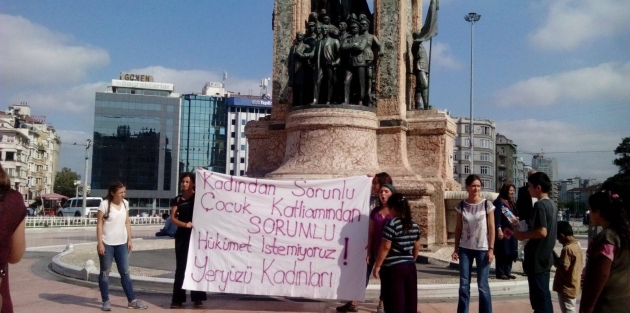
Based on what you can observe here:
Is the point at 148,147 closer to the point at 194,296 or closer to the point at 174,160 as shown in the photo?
the point at 174,160

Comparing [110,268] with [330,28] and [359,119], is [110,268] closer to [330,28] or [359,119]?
[359,119]

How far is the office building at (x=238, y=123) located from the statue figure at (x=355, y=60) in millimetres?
100516

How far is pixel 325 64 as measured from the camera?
1338 cm

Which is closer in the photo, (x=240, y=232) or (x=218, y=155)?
(x=240, y=232)

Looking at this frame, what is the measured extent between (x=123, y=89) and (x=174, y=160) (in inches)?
662

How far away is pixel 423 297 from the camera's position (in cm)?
812

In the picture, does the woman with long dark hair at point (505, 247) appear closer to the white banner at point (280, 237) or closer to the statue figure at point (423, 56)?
the white banner at point (280, 237)

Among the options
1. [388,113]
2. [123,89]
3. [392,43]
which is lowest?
[388,113]

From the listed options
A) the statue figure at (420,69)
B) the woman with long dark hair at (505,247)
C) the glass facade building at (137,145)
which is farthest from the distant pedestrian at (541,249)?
the glass facade building at (137,145)

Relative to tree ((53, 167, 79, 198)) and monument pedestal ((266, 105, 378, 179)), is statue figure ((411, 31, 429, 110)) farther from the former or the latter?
tree ((53, 167, 79, 198))

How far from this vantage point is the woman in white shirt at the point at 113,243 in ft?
24.0

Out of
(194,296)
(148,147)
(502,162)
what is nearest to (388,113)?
(194,296)

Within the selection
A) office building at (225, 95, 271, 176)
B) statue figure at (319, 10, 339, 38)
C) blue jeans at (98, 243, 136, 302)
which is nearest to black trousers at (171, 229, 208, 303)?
blue jeans at (98, 243, 136, 302)

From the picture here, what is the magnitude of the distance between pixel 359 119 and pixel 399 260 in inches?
303
